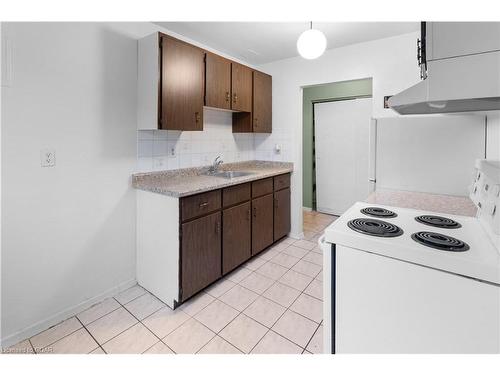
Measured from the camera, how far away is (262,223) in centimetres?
279

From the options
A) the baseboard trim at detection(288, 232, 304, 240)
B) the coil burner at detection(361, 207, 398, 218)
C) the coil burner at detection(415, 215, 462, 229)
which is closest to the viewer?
the coil burner at detection(415, 215, 462, 229)

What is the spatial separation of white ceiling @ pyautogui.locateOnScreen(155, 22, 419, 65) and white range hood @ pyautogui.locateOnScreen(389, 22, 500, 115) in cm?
168

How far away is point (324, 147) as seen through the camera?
14.3ft

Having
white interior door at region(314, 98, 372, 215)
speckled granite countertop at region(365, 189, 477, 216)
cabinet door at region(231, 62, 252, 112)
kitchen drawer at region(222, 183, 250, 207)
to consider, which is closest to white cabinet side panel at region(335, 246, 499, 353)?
speckled granite countertop at region(365, 189, 477, 216)

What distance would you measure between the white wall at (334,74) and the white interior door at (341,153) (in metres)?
1.23

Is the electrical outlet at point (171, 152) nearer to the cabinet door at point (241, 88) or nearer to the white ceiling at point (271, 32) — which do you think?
the cabinet door at point (241, 88)

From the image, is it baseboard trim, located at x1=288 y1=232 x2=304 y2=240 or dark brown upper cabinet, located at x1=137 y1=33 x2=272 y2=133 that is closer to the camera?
dark brown upper cabinet, located at x1=137 y1=33 x2=272 y2=133

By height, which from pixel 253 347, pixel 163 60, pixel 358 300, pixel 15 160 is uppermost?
pixel 163 60

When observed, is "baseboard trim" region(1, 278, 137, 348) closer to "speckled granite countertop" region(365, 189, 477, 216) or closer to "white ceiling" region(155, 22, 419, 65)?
"speckled granite countertop" region(365, 189, 477, 216)

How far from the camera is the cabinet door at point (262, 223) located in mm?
2666

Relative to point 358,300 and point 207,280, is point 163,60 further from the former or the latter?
point 358,300

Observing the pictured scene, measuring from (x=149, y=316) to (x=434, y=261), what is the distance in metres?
1.76

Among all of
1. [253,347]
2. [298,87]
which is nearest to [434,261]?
[253,347]

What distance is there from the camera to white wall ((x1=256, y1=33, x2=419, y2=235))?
2.53 meters
